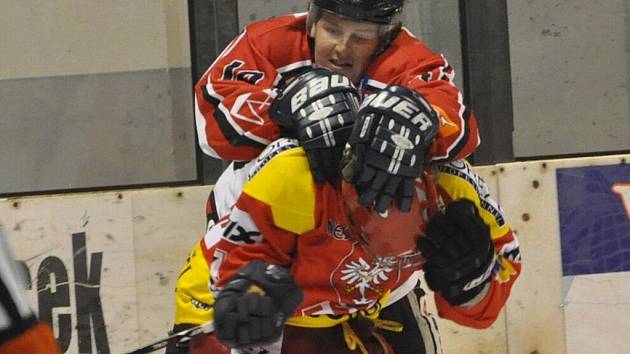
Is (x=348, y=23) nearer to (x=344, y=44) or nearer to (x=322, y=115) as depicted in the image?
(x=344, y=44)

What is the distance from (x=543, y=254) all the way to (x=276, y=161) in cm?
125

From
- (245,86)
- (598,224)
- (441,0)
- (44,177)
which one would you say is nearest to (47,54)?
(44,177)

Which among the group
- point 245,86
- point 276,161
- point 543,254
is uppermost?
point 245,86

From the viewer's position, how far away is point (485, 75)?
116 inches

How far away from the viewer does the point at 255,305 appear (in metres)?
1.60

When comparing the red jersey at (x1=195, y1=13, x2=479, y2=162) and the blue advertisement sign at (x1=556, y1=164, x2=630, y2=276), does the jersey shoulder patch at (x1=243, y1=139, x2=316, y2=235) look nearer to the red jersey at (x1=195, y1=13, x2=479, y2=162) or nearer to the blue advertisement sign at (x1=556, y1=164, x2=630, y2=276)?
the red jersey at (x1=195, y1=13, x2=479, y2=162)

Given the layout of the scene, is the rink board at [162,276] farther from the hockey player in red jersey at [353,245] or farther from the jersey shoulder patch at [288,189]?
the jersey shoulder patch at [288,189]

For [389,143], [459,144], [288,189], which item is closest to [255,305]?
[288,189]

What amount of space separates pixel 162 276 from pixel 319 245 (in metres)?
1.10

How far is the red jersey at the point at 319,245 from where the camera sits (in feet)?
5.54

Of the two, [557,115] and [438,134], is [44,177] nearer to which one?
[557,115]

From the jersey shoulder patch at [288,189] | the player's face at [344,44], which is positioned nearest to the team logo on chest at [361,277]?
the jersey shoulder patch at [288,189]

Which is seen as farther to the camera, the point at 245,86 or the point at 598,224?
the point at 598,224

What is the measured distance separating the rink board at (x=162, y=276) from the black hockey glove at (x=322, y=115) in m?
1.12
